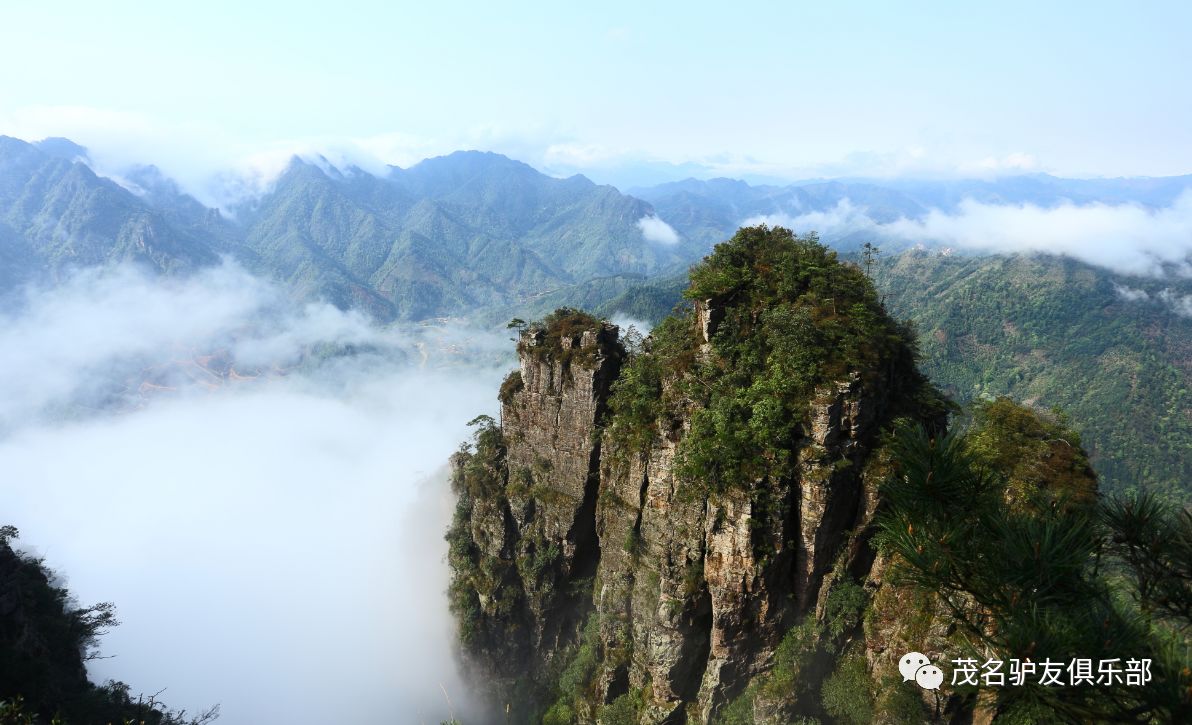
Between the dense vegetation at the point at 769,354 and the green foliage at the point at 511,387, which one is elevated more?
the dense vegetation at the point at 769,354

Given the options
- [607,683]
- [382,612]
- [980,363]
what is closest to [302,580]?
[382,612]

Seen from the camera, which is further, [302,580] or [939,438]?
[302,580]

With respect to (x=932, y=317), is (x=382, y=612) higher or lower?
lower

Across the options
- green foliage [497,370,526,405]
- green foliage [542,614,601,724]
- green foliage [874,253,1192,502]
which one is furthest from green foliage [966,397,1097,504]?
green foliage [874,253,1192,502]

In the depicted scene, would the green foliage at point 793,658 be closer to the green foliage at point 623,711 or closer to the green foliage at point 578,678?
the green foliage at point 623,711

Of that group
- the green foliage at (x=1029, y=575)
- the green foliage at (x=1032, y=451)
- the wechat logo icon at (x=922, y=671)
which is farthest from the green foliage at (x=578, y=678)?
the green foliage at (x=1029, y=575)

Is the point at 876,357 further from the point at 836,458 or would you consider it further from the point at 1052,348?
the point at 1052,348

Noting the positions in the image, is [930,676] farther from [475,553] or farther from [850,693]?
[475,553]

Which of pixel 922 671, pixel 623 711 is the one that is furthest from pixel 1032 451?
pixel 623 711
